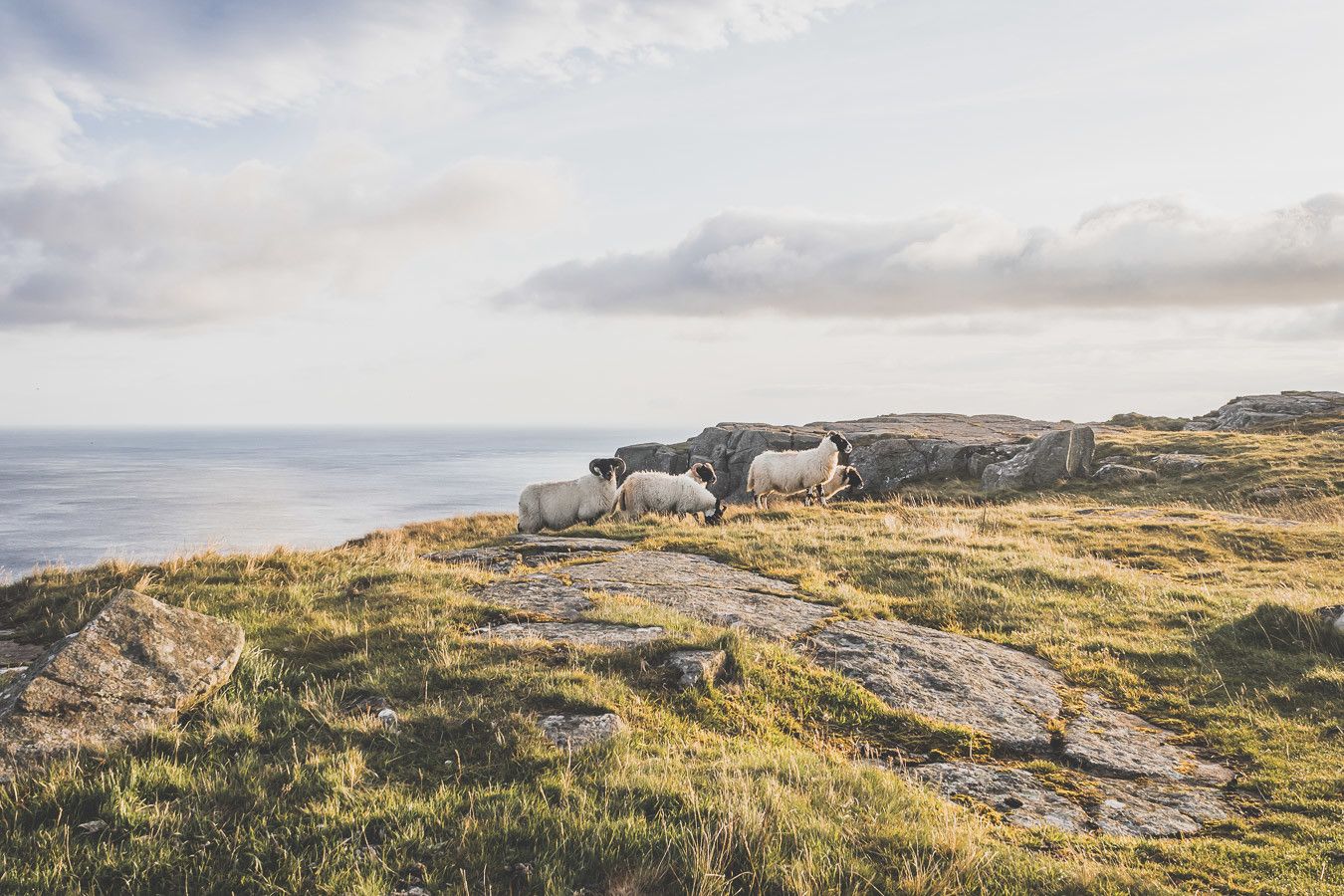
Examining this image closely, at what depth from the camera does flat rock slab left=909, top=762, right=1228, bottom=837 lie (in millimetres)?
5211

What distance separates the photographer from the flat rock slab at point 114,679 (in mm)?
4867

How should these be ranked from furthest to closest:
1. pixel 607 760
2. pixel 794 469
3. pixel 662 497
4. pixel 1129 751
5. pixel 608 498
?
pixel 794 469 → pixel 662 497 → pixel 608 498 → pixel 1129 751 → pixel 607 760

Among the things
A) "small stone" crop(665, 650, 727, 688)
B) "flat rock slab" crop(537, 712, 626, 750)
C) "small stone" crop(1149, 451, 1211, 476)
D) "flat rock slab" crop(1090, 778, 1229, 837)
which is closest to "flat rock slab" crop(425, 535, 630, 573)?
"small stone" crop(665, 650, 727, 688)

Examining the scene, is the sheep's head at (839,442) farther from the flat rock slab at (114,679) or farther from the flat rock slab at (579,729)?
the flat rock slab at (114,679)

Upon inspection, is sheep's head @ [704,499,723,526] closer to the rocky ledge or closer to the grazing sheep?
the grazing sheep

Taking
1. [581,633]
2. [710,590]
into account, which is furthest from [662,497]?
[581,633]

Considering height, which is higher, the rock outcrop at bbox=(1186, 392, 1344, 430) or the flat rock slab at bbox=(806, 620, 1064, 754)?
the rock outcrop at bbox=(1186, 392, 1344, 430)

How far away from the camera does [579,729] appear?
548 centimetres

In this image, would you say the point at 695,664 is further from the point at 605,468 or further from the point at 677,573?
the point at 605,468

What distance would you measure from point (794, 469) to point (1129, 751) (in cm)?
1991

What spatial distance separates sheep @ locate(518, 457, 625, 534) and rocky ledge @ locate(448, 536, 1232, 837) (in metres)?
9.38

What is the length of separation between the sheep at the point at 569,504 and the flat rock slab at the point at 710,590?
7355mm

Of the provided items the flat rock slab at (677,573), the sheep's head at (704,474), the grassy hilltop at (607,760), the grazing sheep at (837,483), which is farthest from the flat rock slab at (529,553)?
the grazing sheep at (837,483)

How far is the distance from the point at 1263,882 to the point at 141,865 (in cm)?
658
